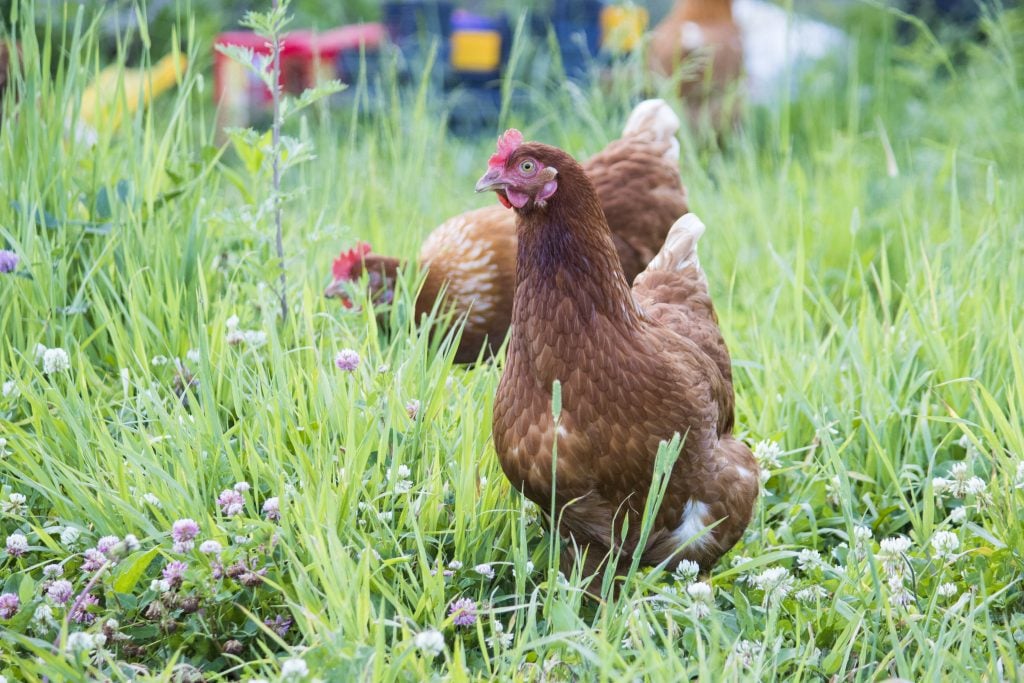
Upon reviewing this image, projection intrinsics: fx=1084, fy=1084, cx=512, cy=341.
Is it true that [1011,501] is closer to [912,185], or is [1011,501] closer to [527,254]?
[527,254]

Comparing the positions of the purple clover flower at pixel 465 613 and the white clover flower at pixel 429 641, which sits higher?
the white clover flower at pixel 429 641

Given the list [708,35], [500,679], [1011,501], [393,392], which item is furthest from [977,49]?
[500,679]

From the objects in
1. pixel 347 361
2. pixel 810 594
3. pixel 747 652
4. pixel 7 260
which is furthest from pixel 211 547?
pixel 810 594

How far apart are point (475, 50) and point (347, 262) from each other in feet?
11.0

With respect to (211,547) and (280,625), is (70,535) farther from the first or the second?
(280,625)

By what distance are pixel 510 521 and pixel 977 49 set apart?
433 centimetres

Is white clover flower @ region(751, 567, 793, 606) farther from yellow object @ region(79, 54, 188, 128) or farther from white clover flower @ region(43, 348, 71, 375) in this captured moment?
yellow object @ region(79, 54, 188, 128)

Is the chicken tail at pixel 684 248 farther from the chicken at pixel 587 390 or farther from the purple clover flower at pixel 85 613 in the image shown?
the purple clover flower at pixel 85 613

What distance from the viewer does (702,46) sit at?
6.28 m

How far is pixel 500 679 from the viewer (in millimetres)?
2041

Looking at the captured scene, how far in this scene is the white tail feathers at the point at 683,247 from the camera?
3.08 m

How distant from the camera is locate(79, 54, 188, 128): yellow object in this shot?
3406mm

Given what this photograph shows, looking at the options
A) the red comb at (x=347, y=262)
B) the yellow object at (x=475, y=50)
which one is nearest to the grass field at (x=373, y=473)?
the red comb at (x=347, y=262)

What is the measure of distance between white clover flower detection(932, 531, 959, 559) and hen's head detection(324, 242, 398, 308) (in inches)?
71.8
